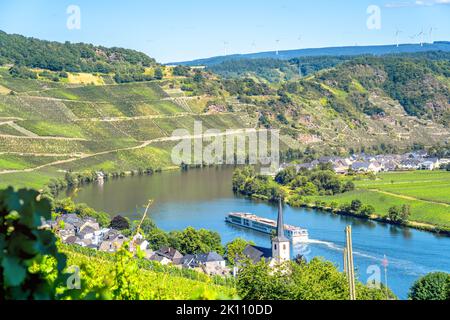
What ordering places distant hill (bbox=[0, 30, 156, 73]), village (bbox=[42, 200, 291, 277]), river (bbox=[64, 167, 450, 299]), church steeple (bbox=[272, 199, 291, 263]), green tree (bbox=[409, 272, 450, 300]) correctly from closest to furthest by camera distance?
green tree (bbox=[409, 272, 450, 300])
village (bbox=[42, 200, 291, 277])
river (bbox=[64, 167, 450, 299])
church steeple (bbox=[272, 199, 291, 263])
distant hill (bbox=[0, 30, 156, 73])

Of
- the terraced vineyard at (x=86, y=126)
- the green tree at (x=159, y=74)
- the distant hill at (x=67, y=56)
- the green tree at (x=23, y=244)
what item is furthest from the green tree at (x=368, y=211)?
the distant hill at (x=67, y=56)

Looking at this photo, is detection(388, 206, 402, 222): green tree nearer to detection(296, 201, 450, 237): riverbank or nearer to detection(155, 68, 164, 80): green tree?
detection(296, 201, 450, 237): riverbank

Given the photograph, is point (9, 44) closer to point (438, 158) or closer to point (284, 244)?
point (438, 158)

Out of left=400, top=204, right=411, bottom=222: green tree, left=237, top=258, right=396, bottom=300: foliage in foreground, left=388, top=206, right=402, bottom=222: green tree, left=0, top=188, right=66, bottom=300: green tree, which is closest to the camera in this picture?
left=0, top=188, right=66, bottom=300: green tree

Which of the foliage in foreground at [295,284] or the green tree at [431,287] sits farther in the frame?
the green tree at [431,287]

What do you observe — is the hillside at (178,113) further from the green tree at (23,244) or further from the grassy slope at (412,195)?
the green tree at (23,244)

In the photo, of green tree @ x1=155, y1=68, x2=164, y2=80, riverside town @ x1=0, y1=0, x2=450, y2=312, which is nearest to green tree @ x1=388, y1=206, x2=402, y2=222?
riverside town @ x1=0, y1=0, x2=450, y2=312


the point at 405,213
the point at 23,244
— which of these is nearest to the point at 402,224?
the point at 405,213
